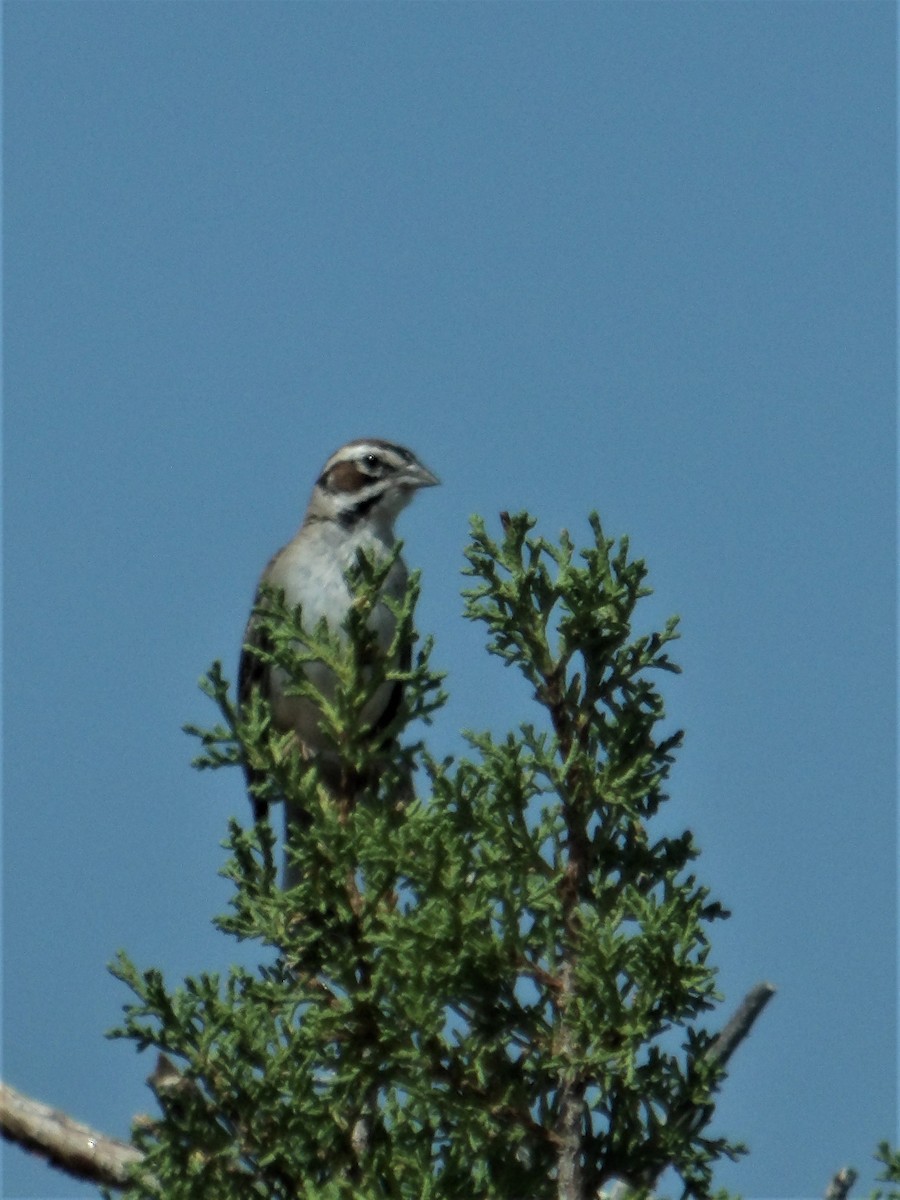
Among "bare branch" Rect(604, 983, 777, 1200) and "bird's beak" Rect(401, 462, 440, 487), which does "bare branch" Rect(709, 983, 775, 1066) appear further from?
"bird's beak" Rect(401, 462, 440, 487)

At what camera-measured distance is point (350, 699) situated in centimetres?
476

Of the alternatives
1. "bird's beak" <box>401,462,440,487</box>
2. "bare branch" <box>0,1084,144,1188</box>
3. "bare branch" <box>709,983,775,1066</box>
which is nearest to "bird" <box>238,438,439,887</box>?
"bird's beak" <box>401,462,440,487</box>

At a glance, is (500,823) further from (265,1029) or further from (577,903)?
(265,1029)

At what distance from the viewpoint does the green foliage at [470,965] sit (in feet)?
13.6

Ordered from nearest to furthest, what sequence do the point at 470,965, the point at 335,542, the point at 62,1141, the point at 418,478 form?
the point at 470,965, the point at 62,1141, the point at 335,542, the point at 418,478

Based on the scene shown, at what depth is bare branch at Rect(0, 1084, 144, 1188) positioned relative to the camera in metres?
6.06

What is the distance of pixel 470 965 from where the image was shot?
4215mm

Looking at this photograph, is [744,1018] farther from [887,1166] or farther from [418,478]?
[418,478]

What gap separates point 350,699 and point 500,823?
60cm

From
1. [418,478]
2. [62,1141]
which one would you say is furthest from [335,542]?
[62,1141]

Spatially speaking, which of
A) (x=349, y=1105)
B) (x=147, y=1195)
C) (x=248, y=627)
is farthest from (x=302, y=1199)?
(x=248, y=627)

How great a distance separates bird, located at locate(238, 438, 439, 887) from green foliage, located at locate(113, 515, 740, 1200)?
347 centimetres

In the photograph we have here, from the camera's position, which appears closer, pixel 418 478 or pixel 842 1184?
pixel 842 1184

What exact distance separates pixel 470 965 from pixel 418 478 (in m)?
4.85
